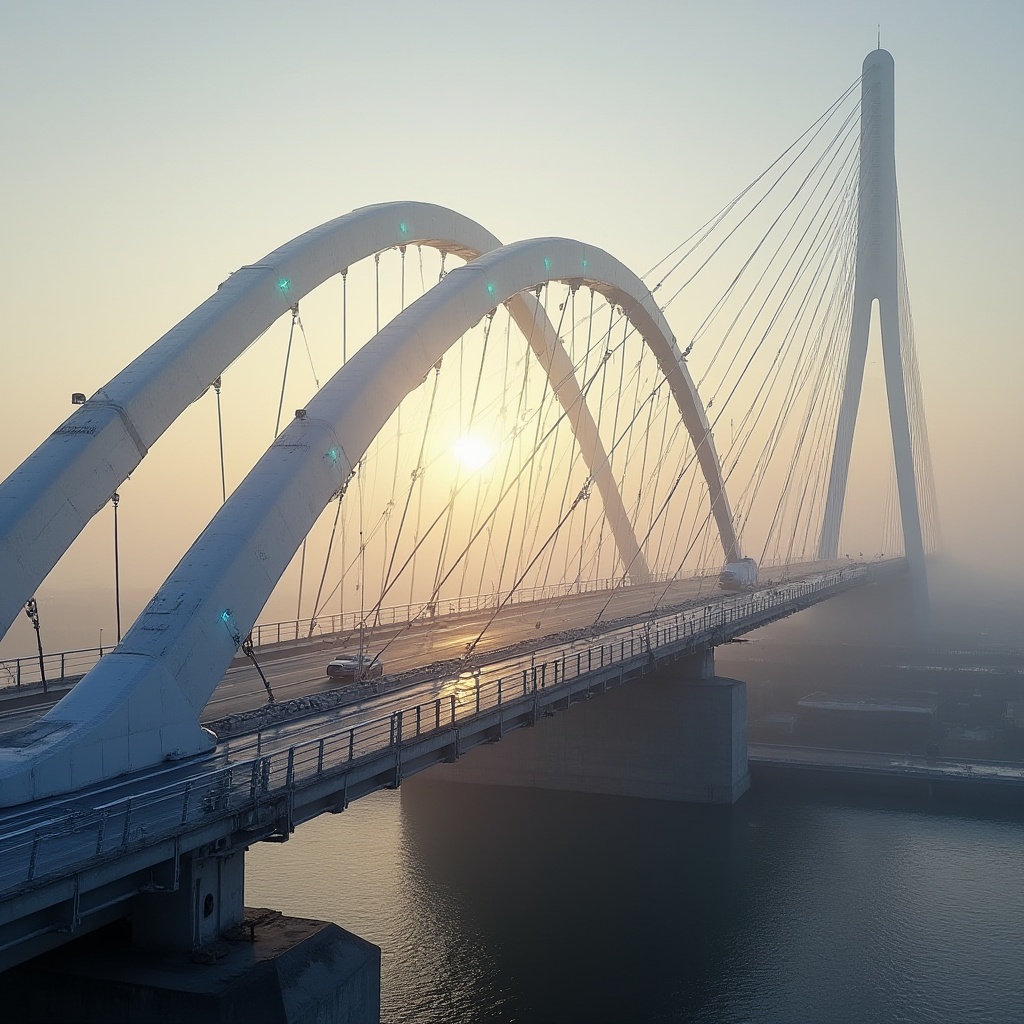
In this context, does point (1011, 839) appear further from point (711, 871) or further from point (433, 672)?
point (433, 672)

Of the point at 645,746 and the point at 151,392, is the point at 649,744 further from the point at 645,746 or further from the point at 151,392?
the point at 151,392

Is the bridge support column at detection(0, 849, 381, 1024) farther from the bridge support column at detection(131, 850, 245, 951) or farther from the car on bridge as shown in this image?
the car on bridge

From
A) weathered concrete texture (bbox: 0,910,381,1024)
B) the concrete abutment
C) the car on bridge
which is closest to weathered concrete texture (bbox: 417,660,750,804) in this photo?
the concrete abutment

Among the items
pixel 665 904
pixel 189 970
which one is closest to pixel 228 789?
pixel 189 970

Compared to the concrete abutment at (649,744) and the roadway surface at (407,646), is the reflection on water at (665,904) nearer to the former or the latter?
the concrete abutment at (649,744)

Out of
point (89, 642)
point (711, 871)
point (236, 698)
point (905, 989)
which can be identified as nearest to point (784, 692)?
point (711, 871)
